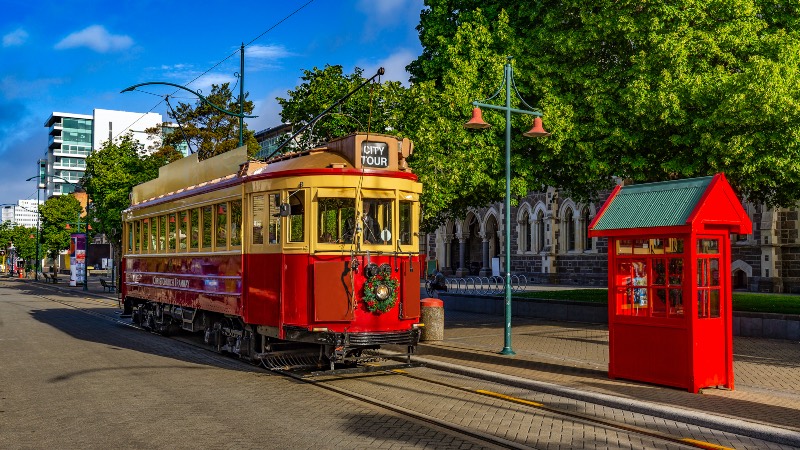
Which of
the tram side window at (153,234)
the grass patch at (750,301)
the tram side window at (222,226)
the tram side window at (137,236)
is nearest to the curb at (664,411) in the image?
the tram side window at (222,226)

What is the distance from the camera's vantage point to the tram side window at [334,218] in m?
12.6

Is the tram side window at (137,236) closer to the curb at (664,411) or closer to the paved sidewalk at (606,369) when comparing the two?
the paved sidewalk at (606,369)

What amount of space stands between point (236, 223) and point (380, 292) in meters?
3.28

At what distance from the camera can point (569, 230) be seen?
149ft

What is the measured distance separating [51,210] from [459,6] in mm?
60444

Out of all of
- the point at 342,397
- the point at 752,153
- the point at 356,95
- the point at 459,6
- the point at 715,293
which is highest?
the point at 459,6

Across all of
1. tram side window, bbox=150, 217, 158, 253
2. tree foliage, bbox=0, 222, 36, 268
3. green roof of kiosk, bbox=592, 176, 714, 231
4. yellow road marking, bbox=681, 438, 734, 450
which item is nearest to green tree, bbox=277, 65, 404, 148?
tram side window, bbox=150, 217, 158, 253

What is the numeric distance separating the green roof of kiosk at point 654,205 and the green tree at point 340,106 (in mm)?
9563

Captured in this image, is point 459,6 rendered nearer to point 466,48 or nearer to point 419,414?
point 466,48

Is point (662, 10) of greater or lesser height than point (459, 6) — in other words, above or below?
below

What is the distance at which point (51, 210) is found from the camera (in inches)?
2842

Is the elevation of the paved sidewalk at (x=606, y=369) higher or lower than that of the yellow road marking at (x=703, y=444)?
higher

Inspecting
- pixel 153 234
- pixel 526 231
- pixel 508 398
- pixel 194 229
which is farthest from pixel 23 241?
pixel 508 398

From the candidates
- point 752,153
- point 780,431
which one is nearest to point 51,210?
point 752,153
